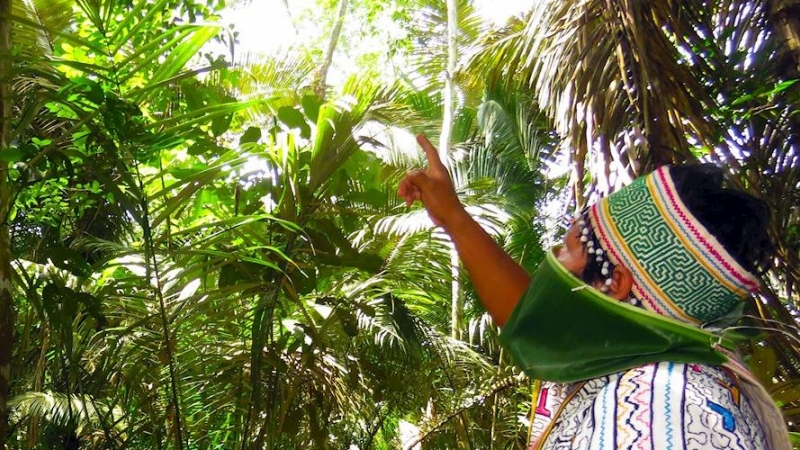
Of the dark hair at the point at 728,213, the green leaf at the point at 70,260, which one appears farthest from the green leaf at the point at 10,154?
the dark hair at the point at 728,213

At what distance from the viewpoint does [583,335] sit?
0.96m

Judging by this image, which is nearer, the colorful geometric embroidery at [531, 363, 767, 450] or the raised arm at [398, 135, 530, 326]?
the colorful geometric embroidery at [531, 363, 767, 450]

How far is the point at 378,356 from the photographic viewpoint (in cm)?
302

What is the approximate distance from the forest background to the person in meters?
0.16

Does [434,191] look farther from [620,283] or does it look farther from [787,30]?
[787,30]

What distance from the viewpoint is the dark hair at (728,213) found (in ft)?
2.94

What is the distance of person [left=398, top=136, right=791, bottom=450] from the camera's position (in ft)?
2.59

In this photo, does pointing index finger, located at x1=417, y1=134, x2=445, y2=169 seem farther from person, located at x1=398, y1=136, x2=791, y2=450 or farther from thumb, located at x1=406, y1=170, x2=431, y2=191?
person, located at x1=398, y1=136, x2=791, y2=450

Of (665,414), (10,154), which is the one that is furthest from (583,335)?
(10,154)

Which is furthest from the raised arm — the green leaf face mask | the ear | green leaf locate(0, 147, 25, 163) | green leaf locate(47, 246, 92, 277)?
green leaf locate(0, 147, 25, 163)

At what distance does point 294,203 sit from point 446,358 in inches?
73.7

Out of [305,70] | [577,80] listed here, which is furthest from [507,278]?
[305,70]

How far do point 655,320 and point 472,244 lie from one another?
0.57 meters

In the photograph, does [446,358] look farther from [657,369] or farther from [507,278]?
[657,369]
